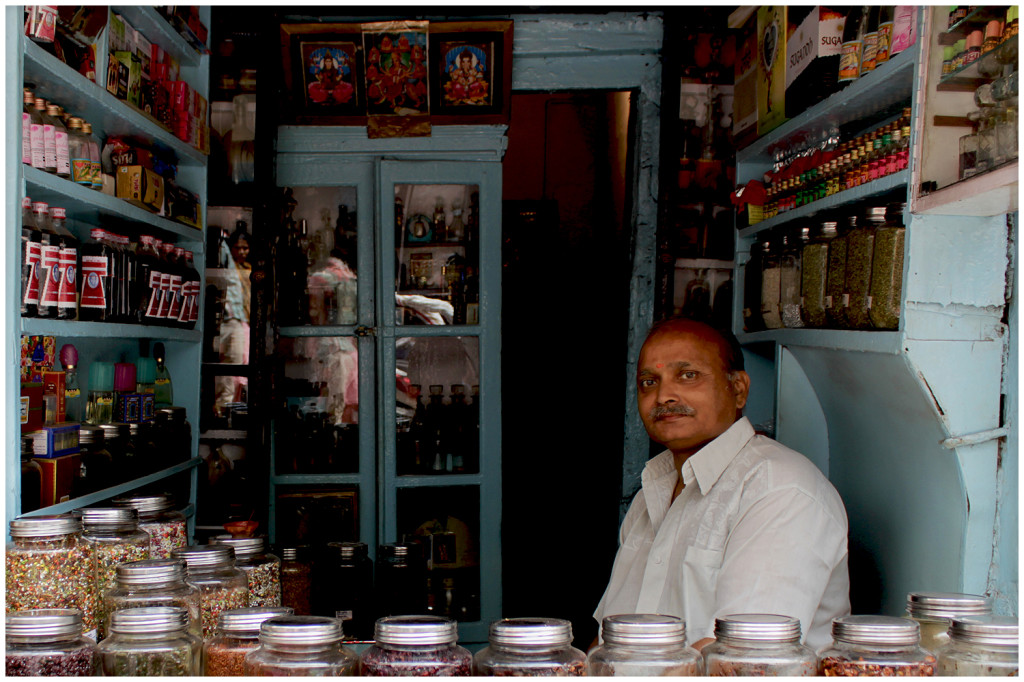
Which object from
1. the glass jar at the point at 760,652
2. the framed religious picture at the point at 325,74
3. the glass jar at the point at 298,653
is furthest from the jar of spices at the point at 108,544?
the framed religious picture at the point at 325,74

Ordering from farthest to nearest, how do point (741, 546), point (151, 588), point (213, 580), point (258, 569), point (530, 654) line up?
point (741, 546) → point (258, 569) → point (213, 580) → point (151, 588) → point (530, 654)

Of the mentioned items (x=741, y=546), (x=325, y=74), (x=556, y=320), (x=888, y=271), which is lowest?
(x=741, y=546)

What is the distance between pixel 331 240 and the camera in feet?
10.5

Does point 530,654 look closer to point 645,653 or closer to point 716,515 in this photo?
point 645,653

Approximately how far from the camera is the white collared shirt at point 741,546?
5.22ft

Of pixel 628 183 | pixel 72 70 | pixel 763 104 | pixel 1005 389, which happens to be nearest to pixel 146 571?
pixel 72 70

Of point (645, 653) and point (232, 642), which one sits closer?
point (645, 653)

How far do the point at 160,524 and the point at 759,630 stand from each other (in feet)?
3.56

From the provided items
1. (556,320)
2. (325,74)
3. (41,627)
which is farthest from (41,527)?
(556,320)

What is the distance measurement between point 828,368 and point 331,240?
1.81m

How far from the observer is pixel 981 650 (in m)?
0.92

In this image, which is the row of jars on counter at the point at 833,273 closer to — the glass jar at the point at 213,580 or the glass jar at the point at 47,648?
the glass jar at the point at 213,580

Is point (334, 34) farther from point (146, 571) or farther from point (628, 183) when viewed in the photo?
point (146, 571)

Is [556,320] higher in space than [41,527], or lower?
higher
